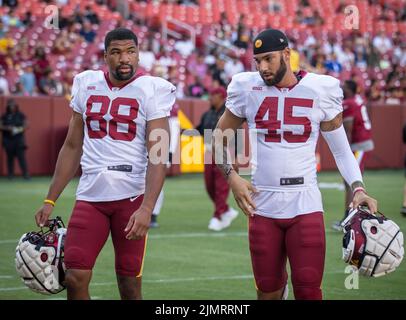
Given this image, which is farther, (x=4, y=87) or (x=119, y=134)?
(x=4, y=87)

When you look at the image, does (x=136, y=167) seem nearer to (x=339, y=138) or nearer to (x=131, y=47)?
(x=131, y=47)

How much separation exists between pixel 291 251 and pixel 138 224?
962mm

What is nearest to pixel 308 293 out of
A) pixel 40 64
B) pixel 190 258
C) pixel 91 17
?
pixel 190 258

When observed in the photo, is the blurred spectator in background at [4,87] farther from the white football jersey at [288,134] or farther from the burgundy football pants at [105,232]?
the white football jersey at [288,134]

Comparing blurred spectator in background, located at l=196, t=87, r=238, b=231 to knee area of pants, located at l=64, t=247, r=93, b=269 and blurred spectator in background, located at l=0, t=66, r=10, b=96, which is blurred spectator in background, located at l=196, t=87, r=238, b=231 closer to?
knee area of pants, located at l=64, t=247, r=93, b=269

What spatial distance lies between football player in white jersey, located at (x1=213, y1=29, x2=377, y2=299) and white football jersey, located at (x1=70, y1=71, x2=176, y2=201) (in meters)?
0.54

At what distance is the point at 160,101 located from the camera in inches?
232

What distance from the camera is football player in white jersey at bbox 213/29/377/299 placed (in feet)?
18.6

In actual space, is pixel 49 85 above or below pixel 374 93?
above

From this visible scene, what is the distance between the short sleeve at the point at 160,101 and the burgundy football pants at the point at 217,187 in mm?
6358

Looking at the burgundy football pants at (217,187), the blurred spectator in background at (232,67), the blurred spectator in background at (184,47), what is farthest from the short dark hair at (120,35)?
the blurred spectator in background at (184,47)

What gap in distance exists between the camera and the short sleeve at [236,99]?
5879 mm

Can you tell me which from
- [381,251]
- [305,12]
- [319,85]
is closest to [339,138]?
[319,85]

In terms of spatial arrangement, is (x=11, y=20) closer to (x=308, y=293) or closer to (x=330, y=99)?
(x=330, y=99)
